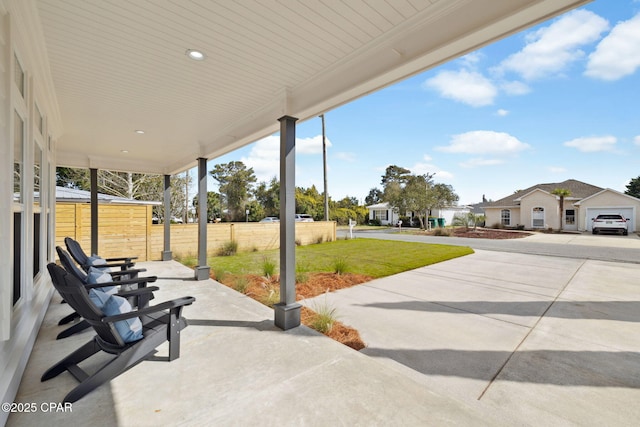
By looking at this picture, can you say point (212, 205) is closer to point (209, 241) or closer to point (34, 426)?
point (209, 241)

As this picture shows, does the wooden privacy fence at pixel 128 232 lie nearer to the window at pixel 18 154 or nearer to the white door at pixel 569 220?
the window at pixel 18 154

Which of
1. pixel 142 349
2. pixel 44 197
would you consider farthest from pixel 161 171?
pixel 142 349

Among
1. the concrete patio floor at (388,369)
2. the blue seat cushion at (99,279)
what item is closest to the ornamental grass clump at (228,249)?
the concrete patio floor at (388,369)

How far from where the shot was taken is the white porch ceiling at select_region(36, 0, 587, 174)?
2.15 metres

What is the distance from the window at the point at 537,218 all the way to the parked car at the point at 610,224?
3.35m

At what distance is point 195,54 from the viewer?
2814mm

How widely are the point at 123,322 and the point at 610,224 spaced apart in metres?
24.3

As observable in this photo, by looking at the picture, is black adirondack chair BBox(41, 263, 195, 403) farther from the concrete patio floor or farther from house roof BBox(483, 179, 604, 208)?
house roof BBox(483, 179, 604, 208)

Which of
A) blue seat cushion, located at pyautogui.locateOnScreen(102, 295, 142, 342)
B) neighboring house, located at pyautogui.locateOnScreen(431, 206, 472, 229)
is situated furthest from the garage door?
blue seat cushion, located at pyautogui.locateOnScreen(102, 295, 142, 342)

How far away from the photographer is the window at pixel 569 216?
21013 mm

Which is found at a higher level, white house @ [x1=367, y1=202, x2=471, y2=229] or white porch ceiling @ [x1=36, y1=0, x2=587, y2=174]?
white porch ceiling @ [x1=36, y1=0, x2=587, y2=174]

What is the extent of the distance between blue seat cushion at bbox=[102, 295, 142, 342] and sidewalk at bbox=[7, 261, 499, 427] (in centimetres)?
40

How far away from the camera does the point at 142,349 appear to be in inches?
96.0

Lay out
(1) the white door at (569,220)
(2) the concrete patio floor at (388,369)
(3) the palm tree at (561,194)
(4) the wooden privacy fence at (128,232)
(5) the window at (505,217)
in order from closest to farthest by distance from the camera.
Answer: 1. (2) the concrete patio floor at (388,369)
2. (4) the wooden privacy fence at (128,232)
3. (3) the palm tree at (561,194)
4. (1) the white door at (569,220)
5. (5) the window at (505,217)
